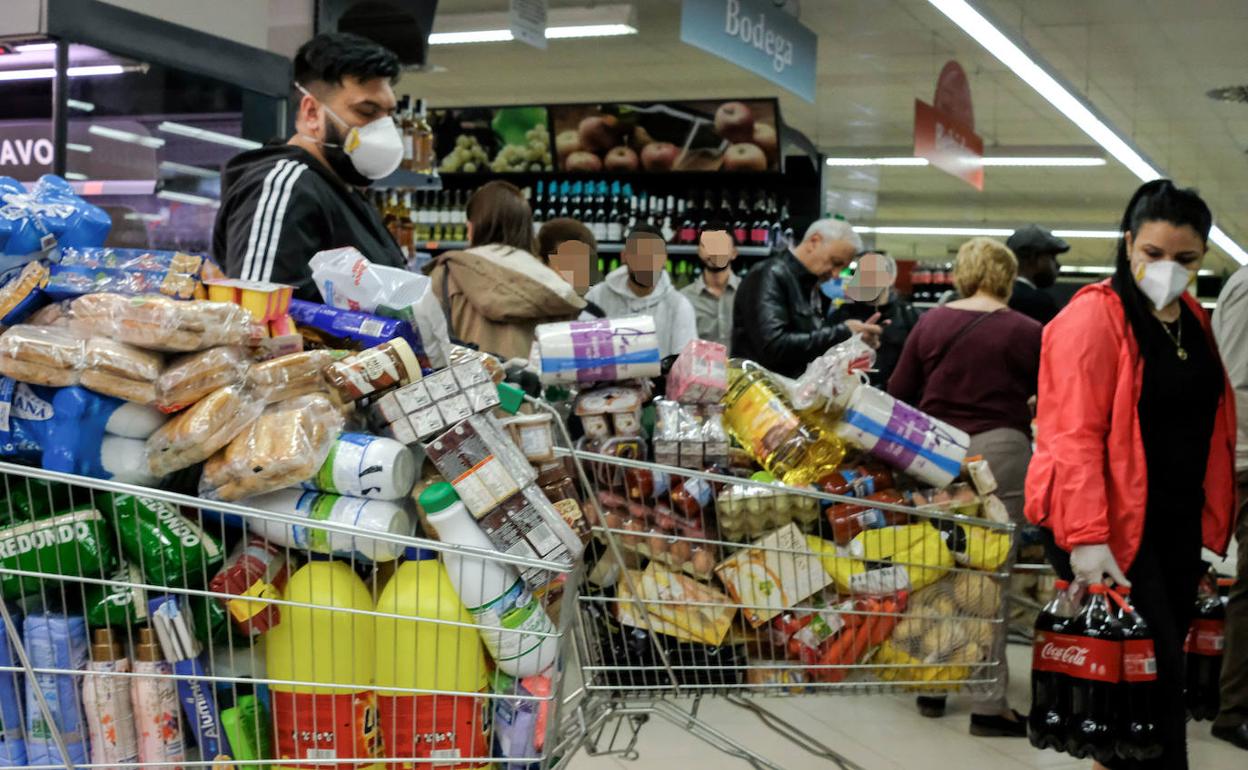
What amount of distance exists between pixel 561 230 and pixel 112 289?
335 centimetres

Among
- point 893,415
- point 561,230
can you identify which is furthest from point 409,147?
point 893,415

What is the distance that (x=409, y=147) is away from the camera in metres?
5.99

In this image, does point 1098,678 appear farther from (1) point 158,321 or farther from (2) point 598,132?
(2) point 598,132

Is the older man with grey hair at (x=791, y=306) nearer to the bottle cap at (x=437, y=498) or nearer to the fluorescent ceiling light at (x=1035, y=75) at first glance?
the fluorescent ceiling light at (x=1035, y=75)

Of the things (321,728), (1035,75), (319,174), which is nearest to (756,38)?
(1035,75)

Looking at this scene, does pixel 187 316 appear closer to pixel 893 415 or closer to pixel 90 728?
pixel 90 728

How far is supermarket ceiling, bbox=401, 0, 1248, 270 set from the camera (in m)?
12.2

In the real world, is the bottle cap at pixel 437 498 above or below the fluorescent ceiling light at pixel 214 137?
below

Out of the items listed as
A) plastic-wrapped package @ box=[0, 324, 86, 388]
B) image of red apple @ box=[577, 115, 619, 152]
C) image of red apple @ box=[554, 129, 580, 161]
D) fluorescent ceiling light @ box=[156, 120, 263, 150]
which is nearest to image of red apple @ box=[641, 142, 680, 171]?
image of red apple @ box=[577, 115, 619, 152]

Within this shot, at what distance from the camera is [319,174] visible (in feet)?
9.59

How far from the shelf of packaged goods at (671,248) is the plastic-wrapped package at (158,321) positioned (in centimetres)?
699

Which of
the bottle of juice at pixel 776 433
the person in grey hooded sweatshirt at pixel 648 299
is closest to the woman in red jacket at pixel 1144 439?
the bottle of juice at pixel 776 433

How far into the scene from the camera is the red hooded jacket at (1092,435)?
285 centimetres

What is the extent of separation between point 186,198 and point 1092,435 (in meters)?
3.72
